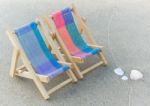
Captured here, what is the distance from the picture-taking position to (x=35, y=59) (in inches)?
149

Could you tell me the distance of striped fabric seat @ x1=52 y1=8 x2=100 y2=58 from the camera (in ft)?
13.3

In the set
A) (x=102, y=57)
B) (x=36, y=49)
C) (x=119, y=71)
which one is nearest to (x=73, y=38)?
(x=102, y=57)

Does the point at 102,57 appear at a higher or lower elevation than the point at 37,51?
lower

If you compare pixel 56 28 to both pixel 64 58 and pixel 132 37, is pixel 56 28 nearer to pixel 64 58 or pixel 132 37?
pixel 64 58

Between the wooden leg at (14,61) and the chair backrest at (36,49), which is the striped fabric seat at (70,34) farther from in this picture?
the wooden leg at (14,61)

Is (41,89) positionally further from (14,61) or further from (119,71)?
(119,71)

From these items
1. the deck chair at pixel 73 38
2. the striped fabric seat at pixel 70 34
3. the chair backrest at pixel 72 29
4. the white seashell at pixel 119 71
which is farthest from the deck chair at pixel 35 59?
the white seashell at pixel 119 71

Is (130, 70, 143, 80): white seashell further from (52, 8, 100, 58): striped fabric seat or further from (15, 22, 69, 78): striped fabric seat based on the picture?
(15, 22, 69, 78): striped fabric seat

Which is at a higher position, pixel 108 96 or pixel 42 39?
pixel 42 39

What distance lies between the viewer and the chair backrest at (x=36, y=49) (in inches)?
147

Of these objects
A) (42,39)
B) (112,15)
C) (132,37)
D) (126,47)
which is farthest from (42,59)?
(112,15)

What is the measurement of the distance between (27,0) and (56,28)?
312 cm

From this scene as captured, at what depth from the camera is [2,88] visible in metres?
3.85

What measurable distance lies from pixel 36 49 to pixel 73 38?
57 cm
